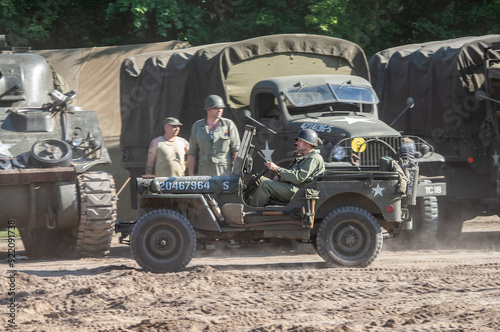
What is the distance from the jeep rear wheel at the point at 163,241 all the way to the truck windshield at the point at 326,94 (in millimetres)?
3459

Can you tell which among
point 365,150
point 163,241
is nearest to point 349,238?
point 163,241

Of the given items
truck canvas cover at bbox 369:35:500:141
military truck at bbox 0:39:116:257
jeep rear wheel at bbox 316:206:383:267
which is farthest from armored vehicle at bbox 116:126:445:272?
truck canvas cover at bbox 369:35:500:141

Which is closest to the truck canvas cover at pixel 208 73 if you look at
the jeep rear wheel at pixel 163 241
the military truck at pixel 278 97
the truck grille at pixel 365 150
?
the military truck at pixel 278 97

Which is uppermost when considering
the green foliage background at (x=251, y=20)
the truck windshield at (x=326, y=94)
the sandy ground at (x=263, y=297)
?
the green foliage background at (x=251, y=20)

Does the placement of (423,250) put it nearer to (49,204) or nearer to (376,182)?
(376,182)

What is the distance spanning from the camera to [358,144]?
11258 millimetres

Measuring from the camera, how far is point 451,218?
13812 mm

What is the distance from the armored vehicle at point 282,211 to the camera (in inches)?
371

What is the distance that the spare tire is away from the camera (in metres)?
10.7

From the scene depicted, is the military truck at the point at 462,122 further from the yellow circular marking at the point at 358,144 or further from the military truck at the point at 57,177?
the military truck at the point at 57,177

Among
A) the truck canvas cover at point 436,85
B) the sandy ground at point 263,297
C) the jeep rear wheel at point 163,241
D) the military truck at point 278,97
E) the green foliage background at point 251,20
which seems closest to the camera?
the sandy ground at point 263,297

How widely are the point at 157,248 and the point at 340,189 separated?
199 centimetres

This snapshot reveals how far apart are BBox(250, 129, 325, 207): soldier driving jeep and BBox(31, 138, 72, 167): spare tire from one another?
100 inches

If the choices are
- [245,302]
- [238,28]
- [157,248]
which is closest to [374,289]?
[245,302]
